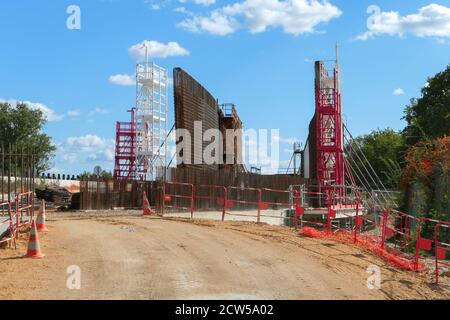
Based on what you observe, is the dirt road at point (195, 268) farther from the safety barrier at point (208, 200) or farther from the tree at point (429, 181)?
the safety barrier at point (208, 200)

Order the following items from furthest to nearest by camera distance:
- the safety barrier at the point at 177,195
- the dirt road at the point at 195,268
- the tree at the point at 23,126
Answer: the tree at the point at 23,126, the safety barrier at the point at 177,195, the dirt road at the point at 195,268

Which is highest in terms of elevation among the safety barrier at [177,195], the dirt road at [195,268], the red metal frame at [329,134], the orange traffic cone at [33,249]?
the red metal frame at [329,134]

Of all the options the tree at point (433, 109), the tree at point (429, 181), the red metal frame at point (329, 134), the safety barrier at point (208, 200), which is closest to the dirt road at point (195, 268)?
the tree at point (429, 181)

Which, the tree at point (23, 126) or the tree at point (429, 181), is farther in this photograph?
the tree at point (23, 126)

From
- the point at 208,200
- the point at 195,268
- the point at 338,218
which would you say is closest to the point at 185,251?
the point at 195,268

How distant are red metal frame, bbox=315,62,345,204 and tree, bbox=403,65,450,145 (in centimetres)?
551

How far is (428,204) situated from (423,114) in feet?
79.7

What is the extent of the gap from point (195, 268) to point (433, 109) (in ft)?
122

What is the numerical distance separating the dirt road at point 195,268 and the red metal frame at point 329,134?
1052 inches

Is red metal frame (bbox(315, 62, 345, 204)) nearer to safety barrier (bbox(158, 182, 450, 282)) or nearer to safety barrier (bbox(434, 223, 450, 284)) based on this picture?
safety barrier (bbox(158, 182, 450, 282))

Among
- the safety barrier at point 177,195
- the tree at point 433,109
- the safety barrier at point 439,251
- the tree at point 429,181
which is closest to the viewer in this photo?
the safety barrier at point 439,251

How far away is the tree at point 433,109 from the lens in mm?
41209

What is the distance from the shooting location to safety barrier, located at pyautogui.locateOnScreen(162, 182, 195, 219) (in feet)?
79.0

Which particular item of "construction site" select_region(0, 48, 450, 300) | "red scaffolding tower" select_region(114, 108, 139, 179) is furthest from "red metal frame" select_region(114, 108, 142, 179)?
"construction site" select_region(0, 48, 450, 300)
